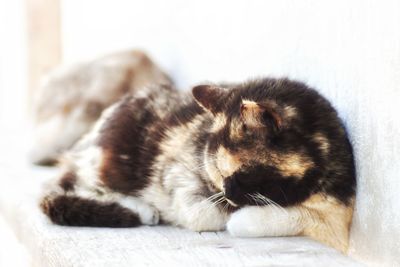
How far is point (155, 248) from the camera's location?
2.18 meters

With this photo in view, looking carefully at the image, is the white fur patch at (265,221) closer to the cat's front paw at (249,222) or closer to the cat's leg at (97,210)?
the cat's front paw at (249,222)

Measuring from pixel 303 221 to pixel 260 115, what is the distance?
414 mm

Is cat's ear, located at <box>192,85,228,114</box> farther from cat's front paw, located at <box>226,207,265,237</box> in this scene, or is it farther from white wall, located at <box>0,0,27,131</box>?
white wall, located at <box>0,0,27,131</box>

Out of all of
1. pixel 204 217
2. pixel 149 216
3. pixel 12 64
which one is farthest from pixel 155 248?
pixel 12 64

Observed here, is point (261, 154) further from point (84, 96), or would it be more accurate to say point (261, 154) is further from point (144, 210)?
point (84, 96)

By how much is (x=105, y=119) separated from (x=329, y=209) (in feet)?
3.87

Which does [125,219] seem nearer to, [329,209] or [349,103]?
[329,209]

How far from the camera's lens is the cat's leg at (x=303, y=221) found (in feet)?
7.29

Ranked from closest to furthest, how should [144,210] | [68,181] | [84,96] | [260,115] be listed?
[260,115], [144,210], [68,181], [84,96]

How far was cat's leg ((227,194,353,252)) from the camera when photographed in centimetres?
222

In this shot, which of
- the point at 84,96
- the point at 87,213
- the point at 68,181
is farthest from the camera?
the point at 84,96

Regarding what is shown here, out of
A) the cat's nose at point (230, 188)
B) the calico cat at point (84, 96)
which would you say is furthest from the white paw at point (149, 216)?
the calico cat at point (84, 96)

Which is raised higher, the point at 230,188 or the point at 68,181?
the point at 230,188

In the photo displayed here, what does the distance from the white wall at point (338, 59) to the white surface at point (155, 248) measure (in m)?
0.21
